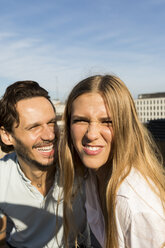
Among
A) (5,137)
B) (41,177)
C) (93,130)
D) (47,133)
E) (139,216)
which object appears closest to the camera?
(139,216)

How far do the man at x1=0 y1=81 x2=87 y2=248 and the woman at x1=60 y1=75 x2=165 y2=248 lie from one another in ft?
1.90

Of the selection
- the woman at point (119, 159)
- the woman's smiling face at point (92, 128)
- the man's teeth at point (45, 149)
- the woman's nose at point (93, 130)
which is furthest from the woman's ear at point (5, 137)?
the woman's nose at point (93, 130)

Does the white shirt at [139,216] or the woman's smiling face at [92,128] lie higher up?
the woman's smiling face at [92,128]

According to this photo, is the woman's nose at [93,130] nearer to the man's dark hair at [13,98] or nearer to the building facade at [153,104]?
the man's dark hair at [13,98]

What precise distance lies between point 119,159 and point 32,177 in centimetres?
124

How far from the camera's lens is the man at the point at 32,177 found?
2424 millimetres

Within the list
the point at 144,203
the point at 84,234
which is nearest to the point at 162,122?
the point at 84,234

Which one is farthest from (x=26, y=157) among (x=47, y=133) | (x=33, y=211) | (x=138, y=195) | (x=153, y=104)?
(x=153, y=104)

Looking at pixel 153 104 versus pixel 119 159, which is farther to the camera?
pixel 153 104

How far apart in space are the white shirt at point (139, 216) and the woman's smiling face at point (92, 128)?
330mm

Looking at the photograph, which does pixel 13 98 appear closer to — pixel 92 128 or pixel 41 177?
pixel 41 177

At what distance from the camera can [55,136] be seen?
248 centimetres

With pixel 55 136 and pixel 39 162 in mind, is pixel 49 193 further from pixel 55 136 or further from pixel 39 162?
pixel 55 136

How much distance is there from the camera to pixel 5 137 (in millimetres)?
2688
